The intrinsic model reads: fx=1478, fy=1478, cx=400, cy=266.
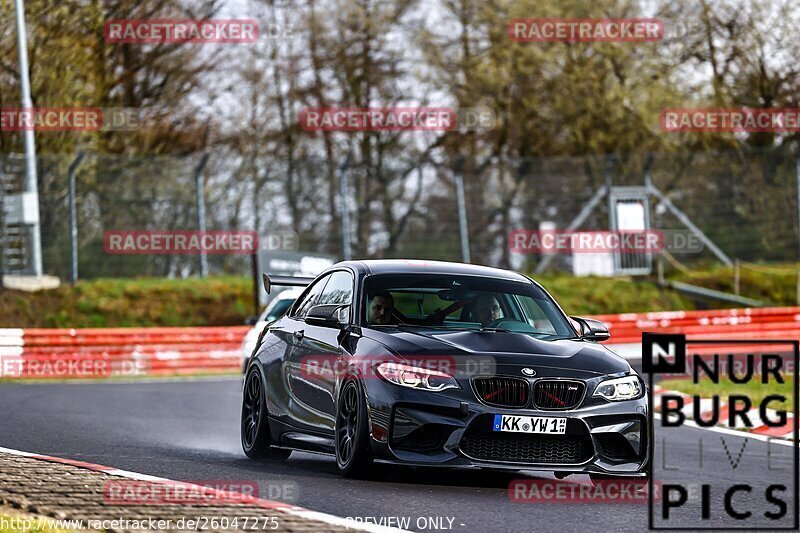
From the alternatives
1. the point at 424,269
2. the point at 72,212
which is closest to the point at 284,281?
the point at 424,269

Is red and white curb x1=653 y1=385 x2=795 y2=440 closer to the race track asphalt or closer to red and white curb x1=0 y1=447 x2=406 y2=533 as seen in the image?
the race track asphalt

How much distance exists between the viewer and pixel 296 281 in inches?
468

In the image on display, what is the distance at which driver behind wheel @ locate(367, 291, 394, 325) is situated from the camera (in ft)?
32.2

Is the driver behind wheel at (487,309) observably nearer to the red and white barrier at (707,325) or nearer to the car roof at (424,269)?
the car roof at (424,269)

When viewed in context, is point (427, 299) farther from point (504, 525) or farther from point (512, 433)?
point (504, 525)

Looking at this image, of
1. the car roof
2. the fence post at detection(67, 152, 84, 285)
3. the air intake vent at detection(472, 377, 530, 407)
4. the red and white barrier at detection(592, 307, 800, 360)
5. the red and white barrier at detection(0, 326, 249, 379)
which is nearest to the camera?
the air intake vent at detection(472, 377, 530, 407)

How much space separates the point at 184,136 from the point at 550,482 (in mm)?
30697

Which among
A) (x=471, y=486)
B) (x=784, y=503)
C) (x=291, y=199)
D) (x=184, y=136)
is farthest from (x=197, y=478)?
(x=184, y=136)

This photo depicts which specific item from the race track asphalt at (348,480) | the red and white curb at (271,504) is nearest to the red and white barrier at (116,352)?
the race track asphalt at (348,480)

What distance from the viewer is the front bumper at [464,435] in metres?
8.69

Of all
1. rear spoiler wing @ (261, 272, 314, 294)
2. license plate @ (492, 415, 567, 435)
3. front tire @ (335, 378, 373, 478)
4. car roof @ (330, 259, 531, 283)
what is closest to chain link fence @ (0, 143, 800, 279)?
rear spoiler wing @ (261, 272, 314, 294)

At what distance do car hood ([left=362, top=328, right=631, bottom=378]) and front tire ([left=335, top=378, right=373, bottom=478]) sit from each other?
0.37 meters

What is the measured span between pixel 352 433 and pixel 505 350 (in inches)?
42.5

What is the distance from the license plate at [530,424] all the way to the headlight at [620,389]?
332mm
